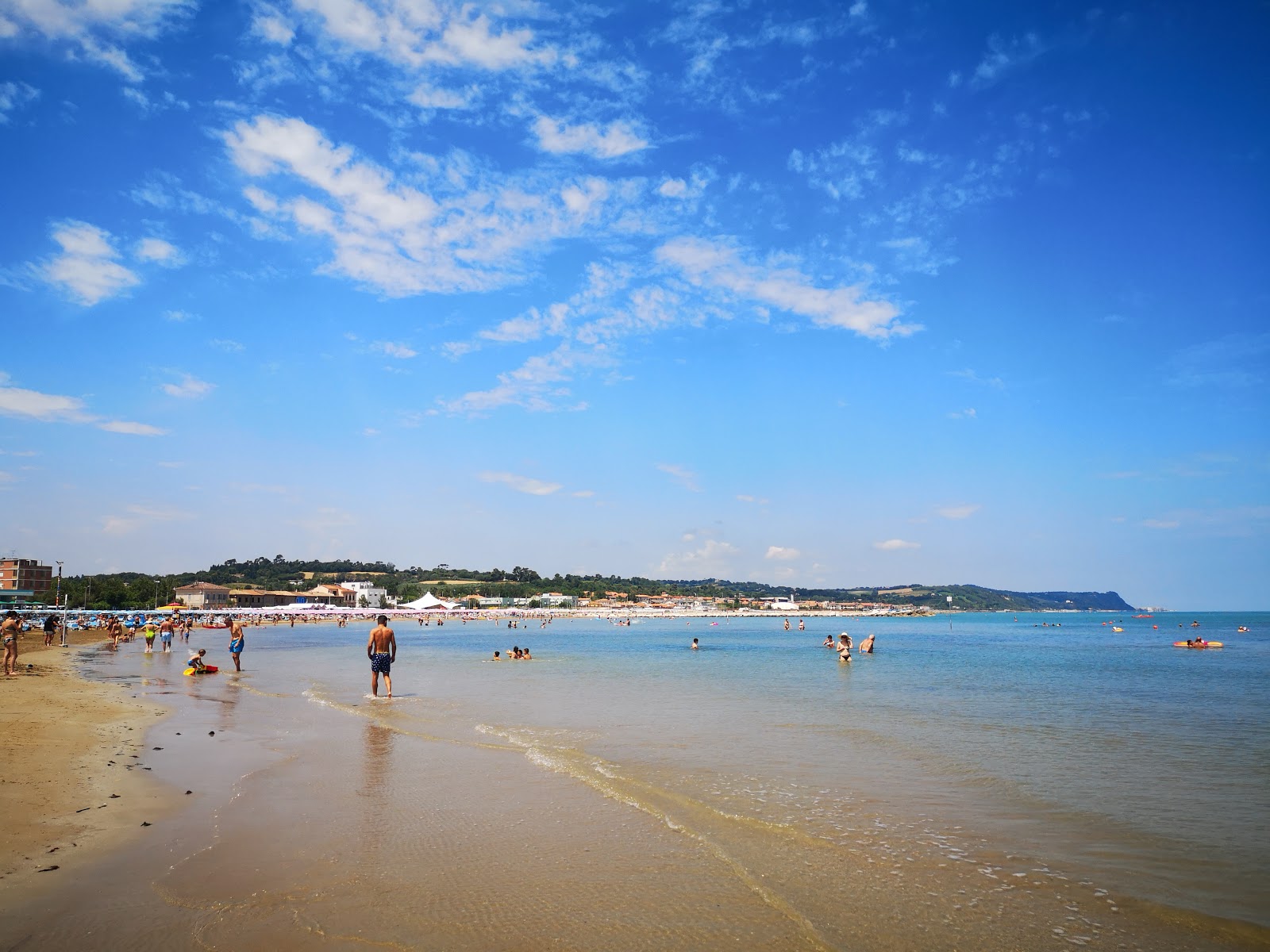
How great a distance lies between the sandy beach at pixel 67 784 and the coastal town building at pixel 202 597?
120 meters

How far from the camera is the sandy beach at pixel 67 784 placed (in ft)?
20.6

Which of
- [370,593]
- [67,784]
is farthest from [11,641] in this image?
[370,593]

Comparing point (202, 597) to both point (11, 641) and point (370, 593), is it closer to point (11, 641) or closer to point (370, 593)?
point (370, 593)

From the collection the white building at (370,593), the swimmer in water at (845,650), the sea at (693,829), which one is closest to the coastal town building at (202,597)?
the white building at (370,593)

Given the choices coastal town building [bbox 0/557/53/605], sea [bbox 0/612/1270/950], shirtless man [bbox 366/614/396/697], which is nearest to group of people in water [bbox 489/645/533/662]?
shirtless man [bbox 366/614/396/697]

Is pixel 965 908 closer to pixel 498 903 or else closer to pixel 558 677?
pixel 498 903

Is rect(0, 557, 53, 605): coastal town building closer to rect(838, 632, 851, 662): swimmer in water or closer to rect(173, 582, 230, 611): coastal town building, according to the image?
rect(173, 582, 230, 611): coastal town building

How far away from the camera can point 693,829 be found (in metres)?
7.61

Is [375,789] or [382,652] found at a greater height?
[382,652]

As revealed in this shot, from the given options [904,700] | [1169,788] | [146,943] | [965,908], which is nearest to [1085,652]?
[904,700]

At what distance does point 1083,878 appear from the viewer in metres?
6.50

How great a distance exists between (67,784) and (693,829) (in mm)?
7384

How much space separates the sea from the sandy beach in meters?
0.39

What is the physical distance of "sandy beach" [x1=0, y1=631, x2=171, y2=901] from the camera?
6.29 m
